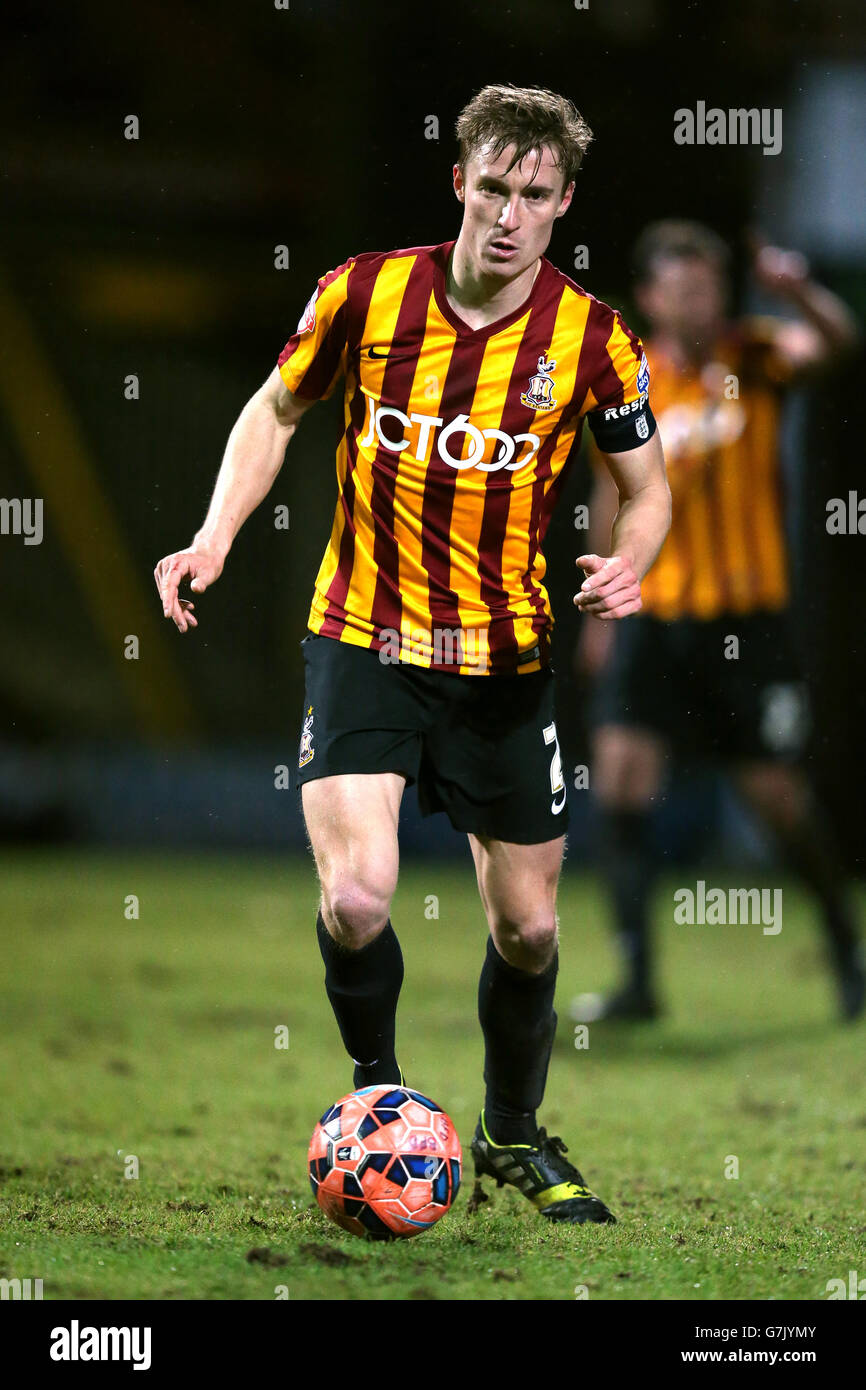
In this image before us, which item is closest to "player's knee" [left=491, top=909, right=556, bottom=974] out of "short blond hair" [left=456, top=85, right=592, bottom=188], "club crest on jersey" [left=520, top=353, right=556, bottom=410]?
"club crest on jersey" [left=520, top=353, right=556, bottom=410]

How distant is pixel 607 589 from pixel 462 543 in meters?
0.40

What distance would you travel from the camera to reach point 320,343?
329 centimetres

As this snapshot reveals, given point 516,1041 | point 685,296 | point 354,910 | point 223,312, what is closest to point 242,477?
point 354,910

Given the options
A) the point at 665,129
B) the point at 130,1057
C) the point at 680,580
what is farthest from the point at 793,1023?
the point at 665,129

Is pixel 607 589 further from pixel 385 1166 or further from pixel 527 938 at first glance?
pixel 385 1166

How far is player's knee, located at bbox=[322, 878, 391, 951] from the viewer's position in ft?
10.0

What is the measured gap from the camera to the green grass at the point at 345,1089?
2811mm

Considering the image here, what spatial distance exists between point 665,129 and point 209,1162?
171 inches

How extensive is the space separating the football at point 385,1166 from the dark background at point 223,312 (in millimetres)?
4547

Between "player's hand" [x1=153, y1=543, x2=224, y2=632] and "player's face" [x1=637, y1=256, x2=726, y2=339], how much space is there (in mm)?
2957

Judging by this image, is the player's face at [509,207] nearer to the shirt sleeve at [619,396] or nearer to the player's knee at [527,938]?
the shirt sleeve at [619,396]

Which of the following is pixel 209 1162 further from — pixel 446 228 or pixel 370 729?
pixel 446 228
